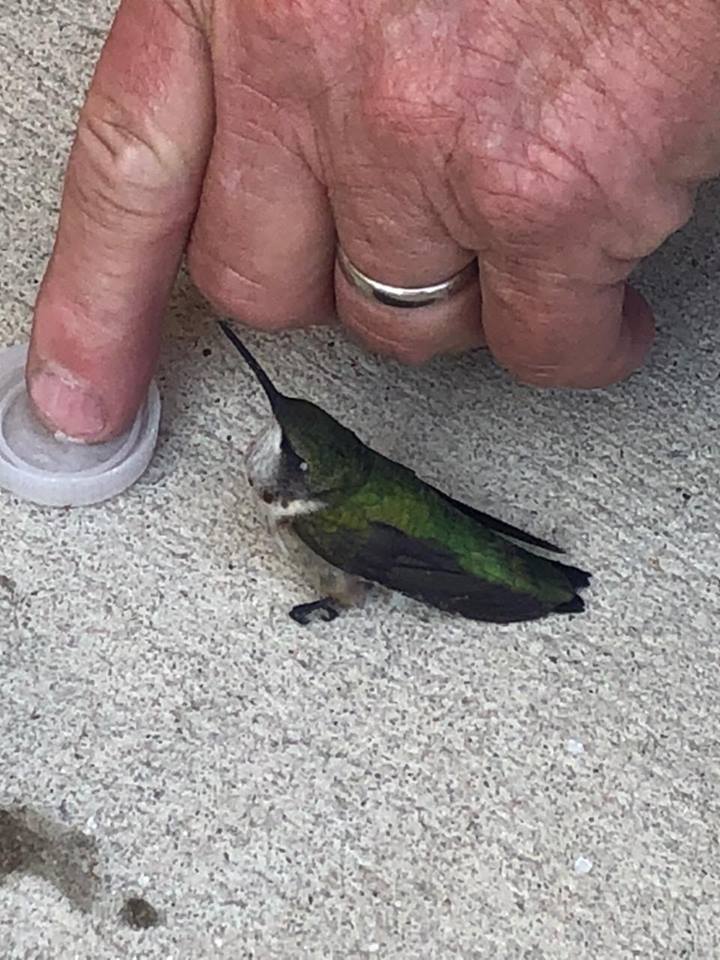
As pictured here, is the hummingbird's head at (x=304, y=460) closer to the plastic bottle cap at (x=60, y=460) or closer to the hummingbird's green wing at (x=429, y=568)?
the hummingbird's green wing at (x=429, y=568)

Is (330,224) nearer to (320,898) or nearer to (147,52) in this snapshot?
(147,52)

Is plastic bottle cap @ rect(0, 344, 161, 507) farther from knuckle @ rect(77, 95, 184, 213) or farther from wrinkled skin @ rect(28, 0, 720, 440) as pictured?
knuckle @ rect(77, 95, 184, 213)

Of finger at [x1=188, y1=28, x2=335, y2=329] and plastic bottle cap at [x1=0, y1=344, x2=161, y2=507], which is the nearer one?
finger at [x1=188, y1=28, x2=335, y2=329]

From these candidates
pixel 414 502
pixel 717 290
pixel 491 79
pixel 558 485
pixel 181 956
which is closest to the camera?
pixel 491 79

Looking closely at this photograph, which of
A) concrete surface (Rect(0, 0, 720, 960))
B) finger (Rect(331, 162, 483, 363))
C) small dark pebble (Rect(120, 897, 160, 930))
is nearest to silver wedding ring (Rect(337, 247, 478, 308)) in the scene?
finger (Rect(331, 162, 483, 363))

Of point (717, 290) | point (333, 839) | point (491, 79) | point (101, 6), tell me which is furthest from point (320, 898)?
point (101, 6)

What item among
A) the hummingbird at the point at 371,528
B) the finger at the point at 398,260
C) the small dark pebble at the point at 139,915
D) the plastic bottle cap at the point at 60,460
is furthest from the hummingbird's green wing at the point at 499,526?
the small dark pebble at the point at 139,915
